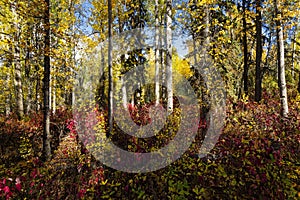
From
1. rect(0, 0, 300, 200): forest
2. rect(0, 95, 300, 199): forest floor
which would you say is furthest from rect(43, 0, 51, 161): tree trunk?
rect(0, 95, 300, 199): forest floor

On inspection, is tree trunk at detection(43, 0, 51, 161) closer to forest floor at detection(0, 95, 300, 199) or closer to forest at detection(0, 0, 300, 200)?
forest at detection(0, 0, 300, 200)

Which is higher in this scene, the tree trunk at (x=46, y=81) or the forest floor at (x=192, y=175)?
the tree trunk at (x=46, y=81)

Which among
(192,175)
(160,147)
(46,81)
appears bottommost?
(192,175)

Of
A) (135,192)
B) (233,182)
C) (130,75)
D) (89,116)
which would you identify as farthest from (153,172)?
(130,75)

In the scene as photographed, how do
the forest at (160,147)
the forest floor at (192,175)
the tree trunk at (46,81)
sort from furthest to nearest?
1. the tree trunk at (46,81)
2. the forest at (160,147)
3. the forest floor at (192,175)

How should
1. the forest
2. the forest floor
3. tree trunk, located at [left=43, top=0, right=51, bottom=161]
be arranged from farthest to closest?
tree trunk, located at [left=43, top=0, right=51, bottom=161] → the forest → the forest floor

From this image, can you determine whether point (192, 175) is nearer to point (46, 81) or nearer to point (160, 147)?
point (160, 147)

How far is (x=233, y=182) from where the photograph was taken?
Result: 11.8 feet

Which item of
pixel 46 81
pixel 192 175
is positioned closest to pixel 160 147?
pixel 192 175

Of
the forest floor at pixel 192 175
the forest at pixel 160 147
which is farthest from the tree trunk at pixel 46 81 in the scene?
the forest floor at pixel 192 175

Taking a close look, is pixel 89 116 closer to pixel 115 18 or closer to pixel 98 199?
pixel 98 199

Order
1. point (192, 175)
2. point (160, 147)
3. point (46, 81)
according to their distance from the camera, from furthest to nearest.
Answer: point (46, 81) → point (160, 147) → point (192, 175)

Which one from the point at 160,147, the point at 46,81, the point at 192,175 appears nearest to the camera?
the point at 192,175

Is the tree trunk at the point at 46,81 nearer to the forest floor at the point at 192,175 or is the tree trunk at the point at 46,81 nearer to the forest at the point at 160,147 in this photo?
the forest at the point at 160,147
